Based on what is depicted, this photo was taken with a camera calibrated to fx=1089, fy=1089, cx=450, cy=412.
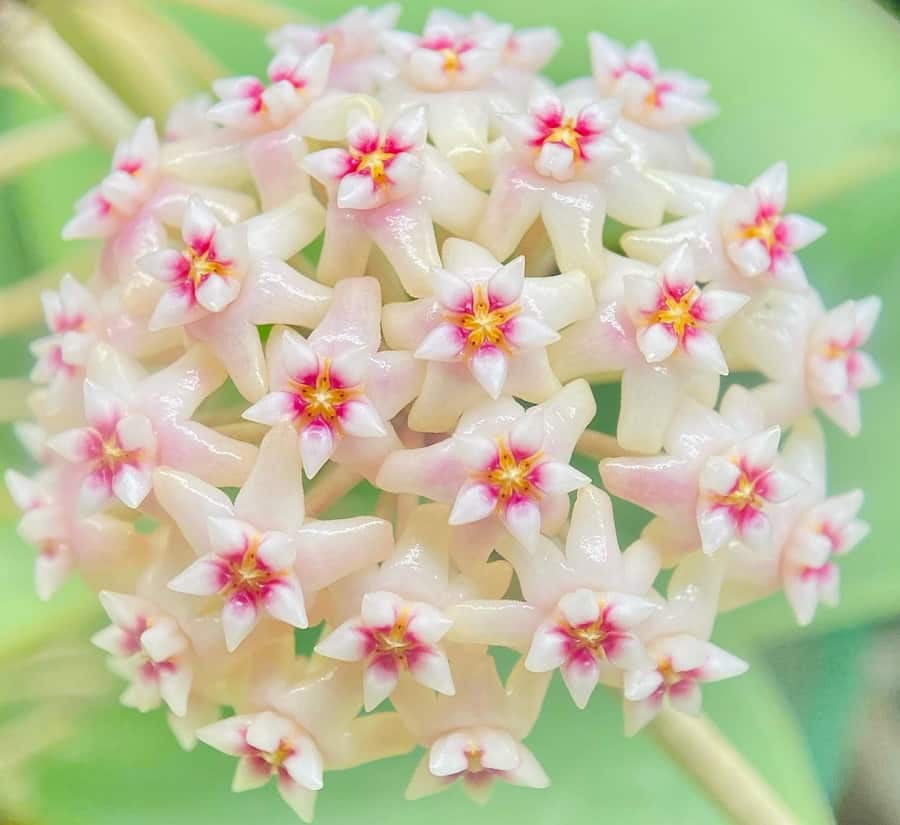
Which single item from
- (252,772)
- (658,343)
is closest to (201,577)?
(252,772)

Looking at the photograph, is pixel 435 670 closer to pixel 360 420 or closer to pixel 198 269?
pixel 360 420

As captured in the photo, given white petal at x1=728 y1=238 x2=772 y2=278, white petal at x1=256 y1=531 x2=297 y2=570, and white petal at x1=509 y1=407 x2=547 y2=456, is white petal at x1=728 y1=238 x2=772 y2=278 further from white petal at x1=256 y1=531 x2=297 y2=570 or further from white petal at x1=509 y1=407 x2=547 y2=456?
white petal at x1=256 y1=531 x2=297 y2=570

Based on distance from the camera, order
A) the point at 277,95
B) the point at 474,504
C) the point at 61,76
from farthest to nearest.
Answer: the point at 61,76, the point at 277,95, the point at 474,504

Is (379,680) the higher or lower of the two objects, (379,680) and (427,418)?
the lower

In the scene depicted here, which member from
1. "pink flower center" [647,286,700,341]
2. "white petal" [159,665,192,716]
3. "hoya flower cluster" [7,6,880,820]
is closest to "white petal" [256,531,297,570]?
"hoya flower cluster" [7,6,880,820]

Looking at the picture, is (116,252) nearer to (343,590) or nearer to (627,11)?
(343,590)

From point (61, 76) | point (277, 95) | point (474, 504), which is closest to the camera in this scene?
point (474, 504)
